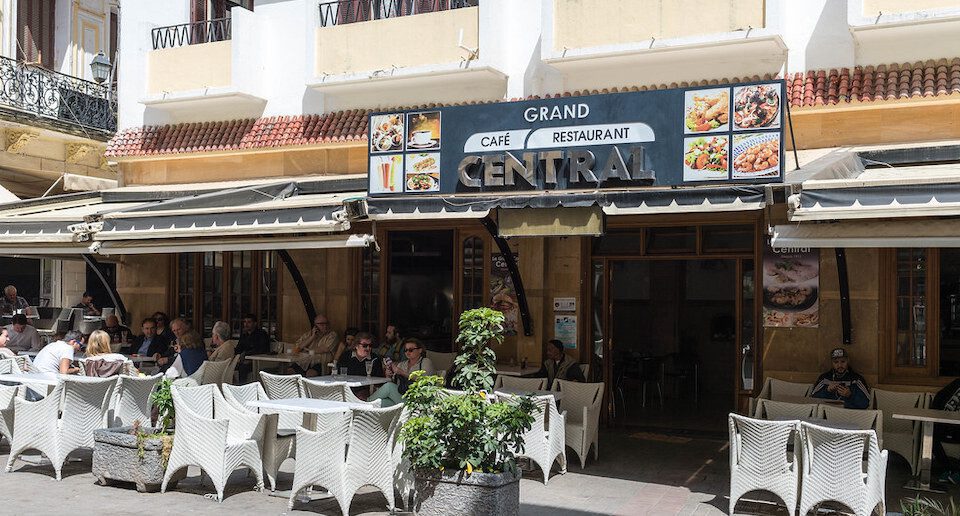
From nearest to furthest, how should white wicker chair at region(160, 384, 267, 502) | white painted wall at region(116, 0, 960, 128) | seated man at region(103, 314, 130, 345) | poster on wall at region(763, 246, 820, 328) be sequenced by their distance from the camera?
white wicker chair at region(160, 384, 267, 502) → white painted wall at region(116, 0, 960, 128) → poster on wall at region(763, 246, 820, 328) → seated man at region(103, 314, 130, 345)

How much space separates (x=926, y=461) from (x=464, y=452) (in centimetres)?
490

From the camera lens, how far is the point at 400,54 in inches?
581

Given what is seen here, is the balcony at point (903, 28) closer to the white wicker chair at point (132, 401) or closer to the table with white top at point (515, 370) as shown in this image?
the table with white top at point (515, 370)

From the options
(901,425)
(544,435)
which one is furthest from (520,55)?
(901,425)

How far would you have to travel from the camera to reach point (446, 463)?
7.57 m

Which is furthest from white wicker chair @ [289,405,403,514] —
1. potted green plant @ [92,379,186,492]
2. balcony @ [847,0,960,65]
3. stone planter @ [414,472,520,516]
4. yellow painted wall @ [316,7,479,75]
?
balcony @ [847,0,960,65]

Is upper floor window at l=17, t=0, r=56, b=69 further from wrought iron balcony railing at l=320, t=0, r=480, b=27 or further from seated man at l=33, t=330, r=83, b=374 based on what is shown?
seated man at l=33, t=330, r=83, b=374

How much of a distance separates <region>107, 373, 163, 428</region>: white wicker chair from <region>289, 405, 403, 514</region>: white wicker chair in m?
2.81

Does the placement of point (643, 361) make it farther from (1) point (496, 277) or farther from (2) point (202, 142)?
(2) point (202, 142)

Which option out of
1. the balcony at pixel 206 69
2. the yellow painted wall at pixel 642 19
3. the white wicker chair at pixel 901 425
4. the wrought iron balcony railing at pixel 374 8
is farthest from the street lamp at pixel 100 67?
the white wicker chair at pixel 901 425

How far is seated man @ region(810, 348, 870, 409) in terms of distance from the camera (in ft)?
36.0

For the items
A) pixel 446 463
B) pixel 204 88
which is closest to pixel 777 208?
pixel 446 463

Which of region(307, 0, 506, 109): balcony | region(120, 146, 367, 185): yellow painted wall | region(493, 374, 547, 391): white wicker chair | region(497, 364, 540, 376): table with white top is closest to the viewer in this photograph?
region(493, 374, 547, 391): white wicker chair

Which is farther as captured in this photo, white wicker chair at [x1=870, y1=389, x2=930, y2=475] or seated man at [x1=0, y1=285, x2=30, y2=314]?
seated man at [x1=0, y1=285, x2=30, y2=314]
